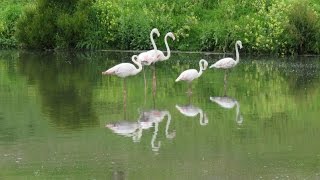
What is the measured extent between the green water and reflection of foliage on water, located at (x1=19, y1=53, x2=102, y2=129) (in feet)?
0.10

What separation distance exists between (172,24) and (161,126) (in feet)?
62.4

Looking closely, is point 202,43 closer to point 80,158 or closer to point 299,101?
point 299,101

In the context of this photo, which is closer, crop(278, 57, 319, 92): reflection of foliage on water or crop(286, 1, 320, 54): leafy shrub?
crop(278, 57, 319, 92): reflection of foliage on water

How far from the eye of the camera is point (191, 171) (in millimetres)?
12406

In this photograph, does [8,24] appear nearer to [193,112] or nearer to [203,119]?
[193,112]

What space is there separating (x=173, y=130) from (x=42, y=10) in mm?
22290

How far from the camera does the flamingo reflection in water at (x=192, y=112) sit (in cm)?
1688

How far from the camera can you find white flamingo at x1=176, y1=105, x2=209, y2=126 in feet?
55.4

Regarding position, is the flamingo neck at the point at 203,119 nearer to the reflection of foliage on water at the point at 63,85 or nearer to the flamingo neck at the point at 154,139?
the flamingo neck at the point at 154,139

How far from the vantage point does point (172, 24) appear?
115 feet

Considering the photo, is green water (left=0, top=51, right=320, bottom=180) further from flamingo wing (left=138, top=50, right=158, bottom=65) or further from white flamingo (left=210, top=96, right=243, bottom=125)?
flamingo wing (left=138, top=50, right=158, bottom=65)

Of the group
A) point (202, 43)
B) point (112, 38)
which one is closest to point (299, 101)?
point (202, 43)

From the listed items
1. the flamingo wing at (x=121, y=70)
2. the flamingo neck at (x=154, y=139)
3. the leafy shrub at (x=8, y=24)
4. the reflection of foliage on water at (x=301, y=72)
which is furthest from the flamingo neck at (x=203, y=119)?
the leafy shrub at (x=8, y=24)

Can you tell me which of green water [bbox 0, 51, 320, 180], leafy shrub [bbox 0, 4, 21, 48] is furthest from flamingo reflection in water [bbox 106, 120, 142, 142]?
leafy shrub [bbox 0, 4, 21, 48]
